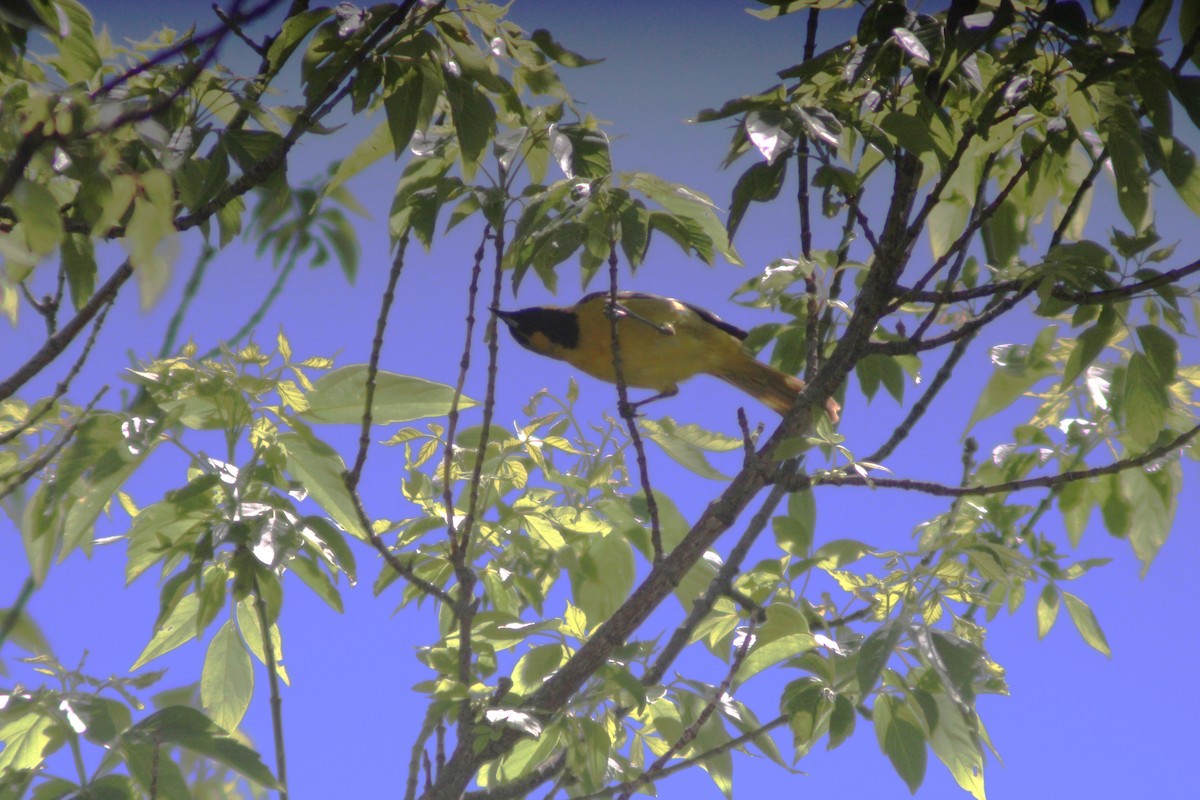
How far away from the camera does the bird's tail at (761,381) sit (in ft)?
9.94

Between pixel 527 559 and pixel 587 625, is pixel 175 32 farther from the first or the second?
pixel 587 625

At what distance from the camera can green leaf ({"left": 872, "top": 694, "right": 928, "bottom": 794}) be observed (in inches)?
56.9

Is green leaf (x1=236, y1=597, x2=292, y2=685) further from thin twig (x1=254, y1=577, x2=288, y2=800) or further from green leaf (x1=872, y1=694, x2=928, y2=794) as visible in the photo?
green leaf (x1=872, y1=694, x2=928, y2=794)

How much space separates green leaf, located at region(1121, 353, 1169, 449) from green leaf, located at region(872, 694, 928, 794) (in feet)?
1.60

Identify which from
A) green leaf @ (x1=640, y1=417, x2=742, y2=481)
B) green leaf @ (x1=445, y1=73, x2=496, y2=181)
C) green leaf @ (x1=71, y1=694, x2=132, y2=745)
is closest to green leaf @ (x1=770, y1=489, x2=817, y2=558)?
green leaf @ (x1=640, y1=417, x2=742, y2=481)

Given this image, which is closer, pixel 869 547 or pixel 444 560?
pixel 869 547

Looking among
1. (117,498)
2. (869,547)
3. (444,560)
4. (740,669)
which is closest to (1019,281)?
(869,547)

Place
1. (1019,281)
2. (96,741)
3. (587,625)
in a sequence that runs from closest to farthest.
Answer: (96,741) → (1019,281) → (587,625)

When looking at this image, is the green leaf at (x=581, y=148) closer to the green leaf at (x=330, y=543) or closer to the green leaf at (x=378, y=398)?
the green leaf at (x=378, y=398)

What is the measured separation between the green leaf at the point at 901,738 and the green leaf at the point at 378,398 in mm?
716

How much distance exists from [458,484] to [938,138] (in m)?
0.96

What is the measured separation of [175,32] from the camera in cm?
154

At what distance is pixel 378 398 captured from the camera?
143 centimetres

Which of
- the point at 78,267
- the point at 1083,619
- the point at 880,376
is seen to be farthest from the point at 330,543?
the point at 1083,619
